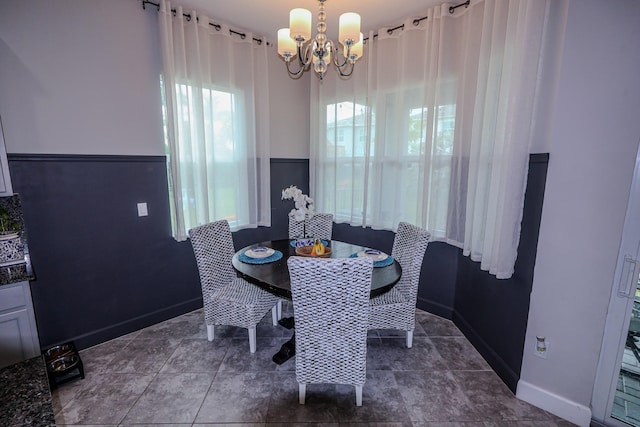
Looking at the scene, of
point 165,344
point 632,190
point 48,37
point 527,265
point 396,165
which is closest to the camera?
point 632,190

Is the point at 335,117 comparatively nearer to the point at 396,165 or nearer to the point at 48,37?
the point at 396,165

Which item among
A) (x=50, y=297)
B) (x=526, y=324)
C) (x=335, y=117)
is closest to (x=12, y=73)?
(x=50, y=297)

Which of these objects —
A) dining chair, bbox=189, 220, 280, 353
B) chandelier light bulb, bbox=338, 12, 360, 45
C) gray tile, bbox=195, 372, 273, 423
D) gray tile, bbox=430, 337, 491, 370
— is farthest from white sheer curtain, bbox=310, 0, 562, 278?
gray tile, bbox=195, 372, 273, 423

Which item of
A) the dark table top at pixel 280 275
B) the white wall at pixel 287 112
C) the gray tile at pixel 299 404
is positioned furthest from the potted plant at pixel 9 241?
the white wall at pixel 287 112

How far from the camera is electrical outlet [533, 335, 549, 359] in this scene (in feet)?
5.95

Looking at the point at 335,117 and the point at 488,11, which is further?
the point at 335,117

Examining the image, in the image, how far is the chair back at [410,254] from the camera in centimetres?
224

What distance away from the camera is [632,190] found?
152cm

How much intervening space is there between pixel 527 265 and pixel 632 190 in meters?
0.65

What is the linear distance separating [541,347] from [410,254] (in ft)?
3.27

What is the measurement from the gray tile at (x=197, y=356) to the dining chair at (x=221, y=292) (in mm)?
98

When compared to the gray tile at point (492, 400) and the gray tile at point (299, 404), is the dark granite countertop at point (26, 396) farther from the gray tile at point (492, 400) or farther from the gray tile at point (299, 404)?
the gray tile at point (492, 400)

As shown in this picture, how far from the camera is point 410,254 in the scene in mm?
2355

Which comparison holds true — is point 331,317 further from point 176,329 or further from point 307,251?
point 176,329
